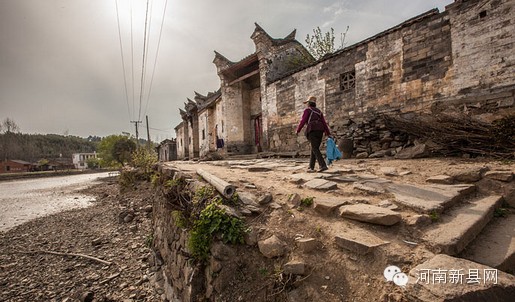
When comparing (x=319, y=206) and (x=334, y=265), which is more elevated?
(x=319, y=206)

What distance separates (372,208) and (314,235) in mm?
731

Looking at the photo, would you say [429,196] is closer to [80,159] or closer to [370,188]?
[370,188]

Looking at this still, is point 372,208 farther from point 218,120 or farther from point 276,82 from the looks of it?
point 218,120

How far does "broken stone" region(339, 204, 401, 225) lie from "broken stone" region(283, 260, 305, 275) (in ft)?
2.62

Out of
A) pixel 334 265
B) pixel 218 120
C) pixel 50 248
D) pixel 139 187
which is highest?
pixel 218 120

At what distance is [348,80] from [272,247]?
8130 millimetres

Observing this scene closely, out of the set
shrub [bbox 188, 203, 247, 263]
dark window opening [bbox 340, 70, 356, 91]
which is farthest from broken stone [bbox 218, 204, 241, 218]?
dark window opening [bbox 340, 70, 356, 91]

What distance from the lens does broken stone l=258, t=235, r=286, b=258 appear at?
6.50 feet

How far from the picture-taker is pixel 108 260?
562 centimetres

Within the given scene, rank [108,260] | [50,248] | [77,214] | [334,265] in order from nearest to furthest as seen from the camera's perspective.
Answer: [334,265], [108,260], [50,248], [77,214]

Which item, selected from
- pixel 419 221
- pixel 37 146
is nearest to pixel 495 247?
pixel 419 221

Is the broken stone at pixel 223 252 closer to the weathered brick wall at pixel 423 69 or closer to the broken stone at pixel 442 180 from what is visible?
the broken stone at pixel 442 180

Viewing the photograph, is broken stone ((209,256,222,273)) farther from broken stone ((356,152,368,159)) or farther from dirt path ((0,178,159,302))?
broken stone ((356,152,368,159))

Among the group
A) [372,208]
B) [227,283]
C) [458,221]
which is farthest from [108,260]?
[458,221]
